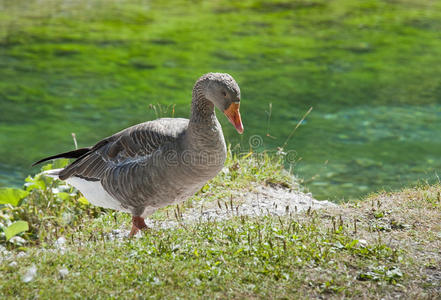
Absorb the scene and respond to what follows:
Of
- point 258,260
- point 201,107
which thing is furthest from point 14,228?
point 258,260

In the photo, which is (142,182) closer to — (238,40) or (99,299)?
(99,299)

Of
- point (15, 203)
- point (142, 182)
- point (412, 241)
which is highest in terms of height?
point (142, 182)

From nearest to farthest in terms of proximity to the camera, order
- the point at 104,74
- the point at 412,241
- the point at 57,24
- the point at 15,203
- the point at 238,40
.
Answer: the point at 412,241
the point at 15,203
the point at 104,74
the point at 238,40
the point at 57,24

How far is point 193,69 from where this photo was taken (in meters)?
18.2

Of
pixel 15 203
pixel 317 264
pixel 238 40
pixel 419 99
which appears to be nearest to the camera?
pixel 317 264

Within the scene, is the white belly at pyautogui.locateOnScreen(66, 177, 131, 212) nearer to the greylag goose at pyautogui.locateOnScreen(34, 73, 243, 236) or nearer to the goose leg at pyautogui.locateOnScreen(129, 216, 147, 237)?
the greylag goose at pyautogui.locateOnScreen(34, 73, 243, 236)

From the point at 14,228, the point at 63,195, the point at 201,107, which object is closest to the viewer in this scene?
the point at 201,107

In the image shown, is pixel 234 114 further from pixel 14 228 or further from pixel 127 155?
pixel 14 228

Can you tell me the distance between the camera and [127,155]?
6.20 m

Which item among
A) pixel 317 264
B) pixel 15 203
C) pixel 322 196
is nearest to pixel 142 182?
pixel 317 264

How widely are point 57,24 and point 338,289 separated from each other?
20726mm

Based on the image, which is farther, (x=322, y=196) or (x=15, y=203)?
(x=322, y=196)

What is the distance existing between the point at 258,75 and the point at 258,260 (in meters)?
13.0

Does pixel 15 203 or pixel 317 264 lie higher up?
pixel 317 264
